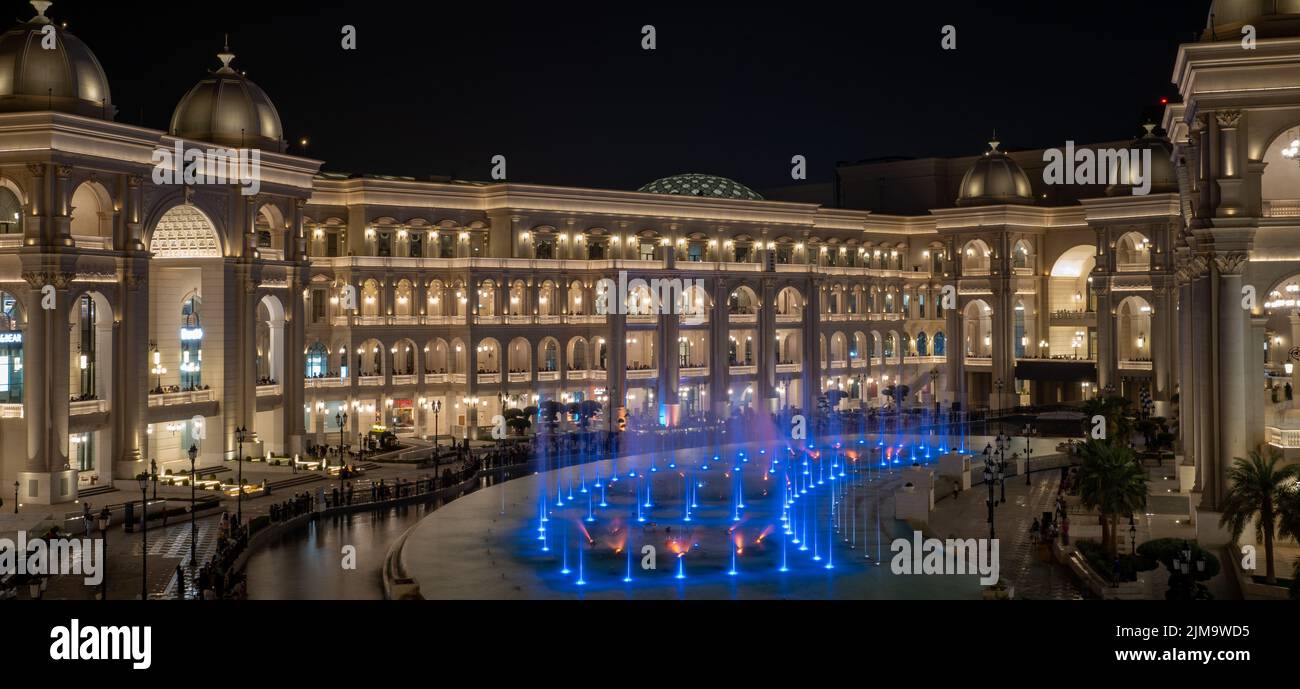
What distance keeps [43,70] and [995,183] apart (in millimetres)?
73195

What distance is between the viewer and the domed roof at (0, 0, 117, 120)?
53.3 meters

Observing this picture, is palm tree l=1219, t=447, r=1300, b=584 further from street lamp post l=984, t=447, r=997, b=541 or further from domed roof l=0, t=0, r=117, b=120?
domed roof l=0, t=0, r=117, b=120

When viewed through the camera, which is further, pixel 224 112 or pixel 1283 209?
pixel 224 112

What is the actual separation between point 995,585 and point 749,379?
61.7m

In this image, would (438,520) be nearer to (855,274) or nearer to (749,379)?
(749,379)

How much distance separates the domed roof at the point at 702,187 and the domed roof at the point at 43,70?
2088 inches

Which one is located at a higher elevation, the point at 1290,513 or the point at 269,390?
the point at 269,390

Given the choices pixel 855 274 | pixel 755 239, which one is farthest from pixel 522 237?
pixel 855 274
